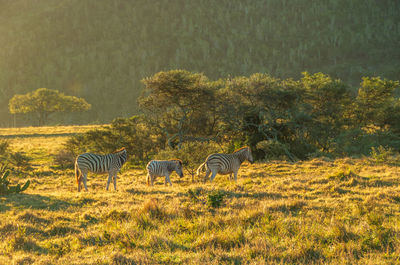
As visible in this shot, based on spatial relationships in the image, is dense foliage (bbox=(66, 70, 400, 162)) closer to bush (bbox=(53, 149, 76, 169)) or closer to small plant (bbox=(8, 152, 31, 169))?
bush (bbox=(53, 149, 76, 169))

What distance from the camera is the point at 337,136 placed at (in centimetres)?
2719

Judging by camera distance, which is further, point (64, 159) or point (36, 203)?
point (64, 159)

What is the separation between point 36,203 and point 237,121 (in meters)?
19.1

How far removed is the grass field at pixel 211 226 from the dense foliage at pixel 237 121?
12.7 m

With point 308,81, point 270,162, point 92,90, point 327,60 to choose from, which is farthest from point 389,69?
point 92,90

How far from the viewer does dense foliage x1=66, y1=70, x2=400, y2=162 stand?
2600 cm

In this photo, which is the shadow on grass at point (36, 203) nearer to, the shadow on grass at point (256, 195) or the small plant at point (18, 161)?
the shadow on grass at point (256, 195)

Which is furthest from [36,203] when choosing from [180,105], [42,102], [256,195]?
[42,102]

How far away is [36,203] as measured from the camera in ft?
38.6

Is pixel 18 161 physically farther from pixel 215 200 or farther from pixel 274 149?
pixel 274 149

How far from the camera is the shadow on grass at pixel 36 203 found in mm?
11156

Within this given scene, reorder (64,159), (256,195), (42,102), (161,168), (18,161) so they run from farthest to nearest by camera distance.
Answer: (42,102) < (64,159) < (18,161) < (161,168) < (256,195)

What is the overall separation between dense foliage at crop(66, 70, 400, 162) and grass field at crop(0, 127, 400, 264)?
12727 millimetres

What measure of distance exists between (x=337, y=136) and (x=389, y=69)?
159m
